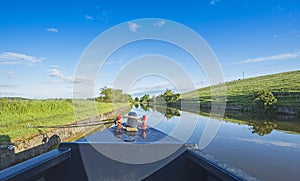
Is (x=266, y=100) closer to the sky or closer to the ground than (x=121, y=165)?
closer to the sky

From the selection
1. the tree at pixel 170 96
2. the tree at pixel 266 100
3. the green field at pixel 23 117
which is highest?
the tree at pixel 170 96

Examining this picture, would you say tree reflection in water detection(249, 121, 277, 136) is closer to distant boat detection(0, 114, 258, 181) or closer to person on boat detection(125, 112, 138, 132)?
person on boat detection(125, 112, 138, 132)

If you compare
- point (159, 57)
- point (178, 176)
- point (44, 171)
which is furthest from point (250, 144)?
point (44, 171)

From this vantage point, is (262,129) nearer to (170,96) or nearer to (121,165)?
(121,165)

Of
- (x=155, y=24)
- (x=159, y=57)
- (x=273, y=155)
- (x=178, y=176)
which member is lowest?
(x=273, y=155)

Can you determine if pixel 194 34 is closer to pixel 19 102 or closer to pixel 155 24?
pixel 155 24

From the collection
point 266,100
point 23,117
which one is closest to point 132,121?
point 23,117

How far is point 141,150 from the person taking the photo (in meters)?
2.00

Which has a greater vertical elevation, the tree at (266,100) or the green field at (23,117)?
the tree at (266,100)

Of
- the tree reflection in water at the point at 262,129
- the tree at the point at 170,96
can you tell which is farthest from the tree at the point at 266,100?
the tree at the point at 170,96

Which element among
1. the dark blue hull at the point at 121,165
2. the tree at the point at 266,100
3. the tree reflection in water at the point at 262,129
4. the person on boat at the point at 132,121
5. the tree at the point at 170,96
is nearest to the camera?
the dark blue hull at the point at 121,165

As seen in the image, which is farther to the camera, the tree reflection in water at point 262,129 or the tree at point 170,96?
the tree at point 170,96

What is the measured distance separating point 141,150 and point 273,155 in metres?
8.13

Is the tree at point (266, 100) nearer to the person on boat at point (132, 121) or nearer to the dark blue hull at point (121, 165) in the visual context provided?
the person on boat at point (132, 121)
